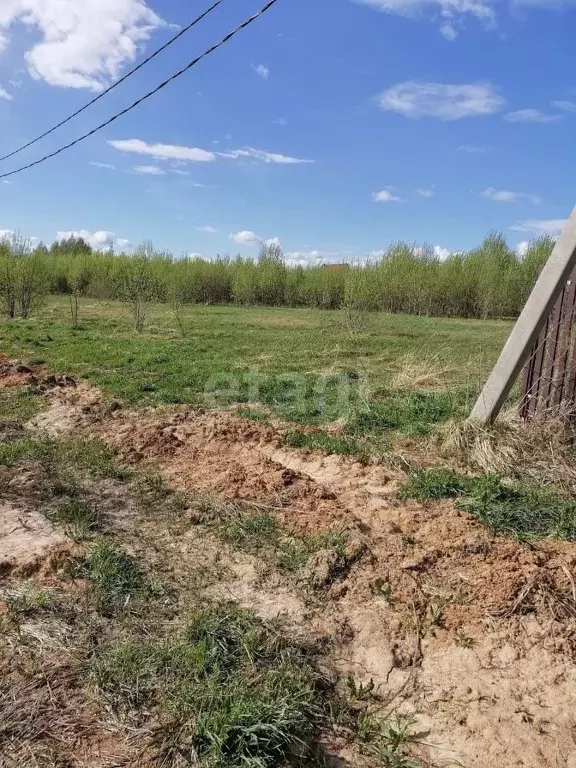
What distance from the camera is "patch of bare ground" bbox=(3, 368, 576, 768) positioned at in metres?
2.25

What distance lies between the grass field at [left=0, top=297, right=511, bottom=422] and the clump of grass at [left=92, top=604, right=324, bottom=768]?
160 inches

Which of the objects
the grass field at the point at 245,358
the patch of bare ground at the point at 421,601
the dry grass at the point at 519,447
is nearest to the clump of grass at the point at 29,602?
the patch of bare ground at the point at 421,601

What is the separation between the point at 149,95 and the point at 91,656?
659 centimetres

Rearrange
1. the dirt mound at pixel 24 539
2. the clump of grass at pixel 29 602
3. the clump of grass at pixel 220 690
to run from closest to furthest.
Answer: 1. the clump of grass at pixel 220 690
2. the clump of grass at pixel 29 602
3. the dirt mound at pixel 24 539

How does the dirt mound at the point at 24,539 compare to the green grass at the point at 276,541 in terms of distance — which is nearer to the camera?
the dirt mound at the point at 24,539

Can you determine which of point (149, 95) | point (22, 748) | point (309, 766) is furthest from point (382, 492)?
point (149, 95)

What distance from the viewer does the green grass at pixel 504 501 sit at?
3.60m

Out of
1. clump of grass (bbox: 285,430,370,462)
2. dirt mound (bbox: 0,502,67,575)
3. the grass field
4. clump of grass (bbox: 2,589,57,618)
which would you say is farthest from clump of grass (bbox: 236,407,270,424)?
clump of grass (bbox: 2,589,57,618)

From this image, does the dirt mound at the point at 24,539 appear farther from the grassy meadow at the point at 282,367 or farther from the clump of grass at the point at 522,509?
the grassy meadow at the point at 282,367

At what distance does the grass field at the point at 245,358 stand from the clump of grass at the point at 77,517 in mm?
3082

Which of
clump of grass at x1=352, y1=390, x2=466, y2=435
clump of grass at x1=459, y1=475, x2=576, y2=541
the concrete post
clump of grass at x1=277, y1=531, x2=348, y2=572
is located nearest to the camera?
clump of grass at x1=277, y1=531, x2=348, y2=572

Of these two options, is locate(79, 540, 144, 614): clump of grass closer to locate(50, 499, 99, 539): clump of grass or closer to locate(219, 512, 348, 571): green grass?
locate(50, 499, 99, 539): clump of grass

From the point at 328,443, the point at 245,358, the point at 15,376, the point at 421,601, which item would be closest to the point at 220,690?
the point at 421,601

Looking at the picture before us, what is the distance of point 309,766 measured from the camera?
2.03 meters
